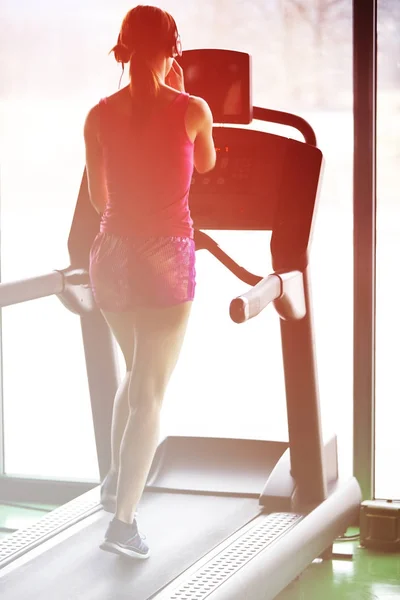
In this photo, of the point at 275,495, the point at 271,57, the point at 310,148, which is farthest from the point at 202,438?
the point at 271,57

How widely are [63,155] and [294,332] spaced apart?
4.63 feet

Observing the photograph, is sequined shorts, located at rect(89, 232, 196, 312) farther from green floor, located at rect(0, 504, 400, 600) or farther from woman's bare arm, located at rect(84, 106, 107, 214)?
green floor, located at rect(0, 504, 400, 600)

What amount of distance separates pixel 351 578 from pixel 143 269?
136 cm

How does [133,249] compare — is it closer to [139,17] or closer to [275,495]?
[139,17]

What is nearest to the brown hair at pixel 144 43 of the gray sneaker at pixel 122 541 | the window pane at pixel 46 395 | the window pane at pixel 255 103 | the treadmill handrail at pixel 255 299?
the treadmill handrail at pixel 255 299

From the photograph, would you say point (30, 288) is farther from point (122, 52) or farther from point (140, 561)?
point (140, 561)

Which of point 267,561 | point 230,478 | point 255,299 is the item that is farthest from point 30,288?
point 230,478

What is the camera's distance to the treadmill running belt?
2.76m

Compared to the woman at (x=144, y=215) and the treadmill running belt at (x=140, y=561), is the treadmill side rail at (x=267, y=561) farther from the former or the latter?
the woman at (x=144, y=215)

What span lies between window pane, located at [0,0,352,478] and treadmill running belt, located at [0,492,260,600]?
0.71m

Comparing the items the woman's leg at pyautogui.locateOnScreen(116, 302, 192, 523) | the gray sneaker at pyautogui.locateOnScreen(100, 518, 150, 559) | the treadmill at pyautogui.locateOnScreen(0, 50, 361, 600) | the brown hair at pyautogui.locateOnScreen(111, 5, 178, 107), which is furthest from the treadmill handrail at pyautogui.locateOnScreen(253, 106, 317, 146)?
the gray sneaker at pyautogui.locateOnScreen(100, 518, 150, 559)

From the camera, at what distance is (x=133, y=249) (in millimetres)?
2883

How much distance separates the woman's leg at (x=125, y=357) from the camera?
10.0ft

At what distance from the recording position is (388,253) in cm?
393
